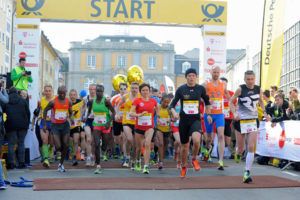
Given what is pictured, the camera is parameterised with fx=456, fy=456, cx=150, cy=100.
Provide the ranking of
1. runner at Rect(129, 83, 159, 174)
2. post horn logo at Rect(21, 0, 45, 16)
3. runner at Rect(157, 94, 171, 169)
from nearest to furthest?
1. runner at Rect(129, 83, 159, 174)
2. runner at Rect(157, 94, 171, 169)
3. post horn logo at Rect(21, 0, 45, 16)

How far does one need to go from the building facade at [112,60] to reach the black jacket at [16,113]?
227 ft

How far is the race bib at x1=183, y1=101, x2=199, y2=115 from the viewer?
887cm

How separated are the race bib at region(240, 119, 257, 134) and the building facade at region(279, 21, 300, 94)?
73.7 feet

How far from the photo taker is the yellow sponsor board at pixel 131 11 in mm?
15867

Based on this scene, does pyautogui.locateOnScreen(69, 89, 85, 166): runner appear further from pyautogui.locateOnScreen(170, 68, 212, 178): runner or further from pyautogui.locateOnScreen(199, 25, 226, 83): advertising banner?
pyautogui.locateOnScreen(199, 25, 226, 83): advertising banner

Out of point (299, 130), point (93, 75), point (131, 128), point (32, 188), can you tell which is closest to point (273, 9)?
point (299, 130)

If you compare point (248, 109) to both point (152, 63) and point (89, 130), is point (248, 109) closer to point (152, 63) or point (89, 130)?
point (89, 130)

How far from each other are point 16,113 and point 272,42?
815cm

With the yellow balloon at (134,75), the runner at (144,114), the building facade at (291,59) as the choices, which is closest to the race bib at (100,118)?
the runner at (144,114)

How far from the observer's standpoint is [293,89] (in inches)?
443

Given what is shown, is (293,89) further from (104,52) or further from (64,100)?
(104,52)

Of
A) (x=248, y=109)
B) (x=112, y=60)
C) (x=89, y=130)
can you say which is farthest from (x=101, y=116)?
(x=112, y=60)

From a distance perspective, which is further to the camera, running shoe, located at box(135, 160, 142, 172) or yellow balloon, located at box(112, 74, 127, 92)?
yellow balloon, located at box(112, 74, 127, 92)

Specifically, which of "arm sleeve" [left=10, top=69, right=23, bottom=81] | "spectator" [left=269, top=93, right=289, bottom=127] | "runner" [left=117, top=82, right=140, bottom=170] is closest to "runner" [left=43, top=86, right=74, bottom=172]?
"runner" [left=117, top=82, right=140, bottom=170]
